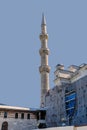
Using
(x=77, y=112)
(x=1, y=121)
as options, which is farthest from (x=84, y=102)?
(x=1, y=121)

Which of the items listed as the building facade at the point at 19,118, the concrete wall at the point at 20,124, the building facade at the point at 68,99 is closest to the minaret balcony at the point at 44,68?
the building facade at the point at 68,99

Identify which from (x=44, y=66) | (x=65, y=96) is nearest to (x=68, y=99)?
(x=65, y=96)

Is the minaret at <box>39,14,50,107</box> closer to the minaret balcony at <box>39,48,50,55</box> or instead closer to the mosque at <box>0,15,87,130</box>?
the minaret balcony at <box>39,48,50,55</box>

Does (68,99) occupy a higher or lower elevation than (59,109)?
higher

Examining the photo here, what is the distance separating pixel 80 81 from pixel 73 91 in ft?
6.88

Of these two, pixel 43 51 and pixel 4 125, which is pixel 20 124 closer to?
pixel 4 125

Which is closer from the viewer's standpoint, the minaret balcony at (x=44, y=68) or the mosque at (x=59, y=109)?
the mosque at (x=59, y=109)

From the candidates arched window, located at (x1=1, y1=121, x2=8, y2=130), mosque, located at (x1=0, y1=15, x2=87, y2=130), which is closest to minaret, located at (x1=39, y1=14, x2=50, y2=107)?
mosque, located at (x1=0, y1=15, x2=87, y2=130)

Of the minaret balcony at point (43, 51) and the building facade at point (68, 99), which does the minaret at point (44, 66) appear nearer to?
the minaret balcony at point (43, 51)

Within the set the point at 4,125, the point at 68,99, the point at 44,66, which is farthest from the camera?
the point at 44,66

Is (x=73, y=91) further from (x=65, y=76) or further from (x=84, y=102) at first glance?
(x=65, y=76)

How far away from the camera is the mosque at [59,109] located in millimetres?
39531

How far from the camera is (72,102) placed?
41.0m

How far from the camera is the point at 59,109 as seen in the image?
4409cm
